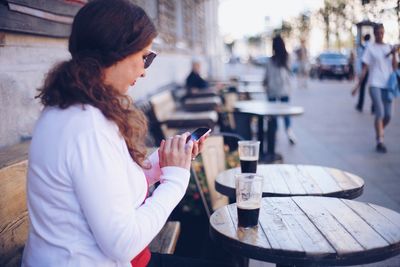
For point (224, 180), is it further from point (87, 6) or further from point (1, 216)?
point (87, 6)

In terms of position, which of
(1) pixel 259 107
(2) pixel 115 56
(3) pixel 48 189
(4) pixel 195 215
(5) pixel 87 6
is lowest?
(4) pixel 195 215

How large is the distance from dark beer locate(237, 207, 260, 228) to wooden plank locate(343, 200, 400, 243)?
47cm

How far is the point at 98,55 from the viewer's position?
1.47 meters

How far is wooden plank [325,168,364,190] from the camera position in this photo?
105 inches

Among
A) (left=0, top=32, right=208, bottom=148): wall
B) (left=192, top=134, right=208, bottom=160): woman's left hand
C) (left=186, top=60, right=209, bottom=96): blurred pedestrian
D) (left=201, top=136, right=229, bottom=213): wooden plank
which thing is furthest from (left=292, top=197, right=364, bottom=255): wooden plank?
(left=186, top=60, right=209, bottom=96): blurred pedestrian

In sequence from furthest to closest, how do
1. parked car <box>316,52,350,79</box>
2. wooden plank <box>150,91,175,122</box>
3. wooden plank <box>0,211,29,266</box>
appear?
1. parked car <box>316,52,350,79</box>
2. wooden plank <box>150,91,175,122</box>
3. wooden plank <box>0,211,29,266</box>

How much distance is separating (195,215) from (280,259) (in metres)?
2.26

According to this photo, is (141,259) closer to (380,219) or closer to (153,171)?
(153,171)

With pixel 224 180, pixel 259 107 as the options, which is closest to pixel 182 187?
pixel 224 180

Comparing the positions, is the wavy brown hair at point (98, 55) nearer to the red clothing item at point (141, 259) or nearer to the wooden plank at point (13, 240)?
the red clothing item at point (141, 259)

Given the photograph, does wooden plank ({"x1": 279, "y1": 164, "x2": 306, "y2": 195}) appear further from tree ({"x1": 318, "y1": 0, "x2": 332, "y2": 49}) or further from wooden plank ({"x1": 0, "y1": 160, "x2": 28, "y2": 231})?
tree ({"x1": 318, "y1": 0, "x2": 332, "y2": 49})

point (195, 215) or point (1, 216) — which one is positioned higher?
point (1, 216)

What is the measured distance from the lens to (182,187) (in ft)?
5.26

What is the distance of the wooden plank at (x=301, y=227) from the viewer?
1726 mm
